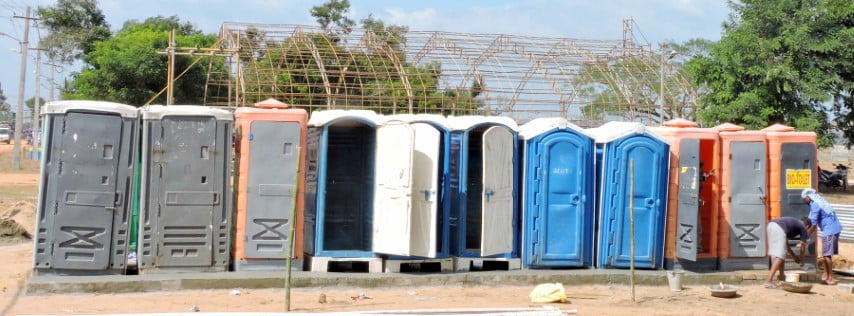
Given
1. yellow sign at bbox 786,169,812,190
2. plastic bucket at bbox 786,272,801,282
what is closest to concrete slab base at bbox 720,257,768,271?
plastic bucket at bbox 786,272,801,282

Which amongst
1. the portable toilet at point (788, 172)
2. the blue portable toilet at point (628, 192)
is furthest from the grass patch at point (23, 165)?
the portable toilet at point (788, 172)

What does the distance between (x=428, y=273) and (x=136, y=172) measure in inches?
143

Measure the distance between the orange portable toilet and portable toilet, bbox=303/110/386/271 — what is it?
1.43 ft

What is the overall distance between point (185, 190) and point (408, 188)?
2542 millimetres

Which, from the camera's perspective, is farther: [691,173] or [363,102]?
[363,102]

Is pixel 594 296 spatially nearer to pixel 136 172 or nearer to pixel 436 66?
pixel 136 172

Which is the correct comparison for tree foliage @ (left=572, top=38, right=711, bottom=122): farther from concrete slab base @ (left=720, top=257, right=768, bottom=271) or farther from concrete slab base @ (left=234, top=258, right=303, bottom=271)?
concrete slab base @ (left=234, top=258, right=303, bottom=271)

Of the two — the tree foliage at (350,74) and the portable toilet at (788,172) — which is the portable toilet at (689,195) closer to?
the portable toilet at (788,172)

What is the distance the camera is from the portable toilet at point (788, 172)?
12336 millimetres

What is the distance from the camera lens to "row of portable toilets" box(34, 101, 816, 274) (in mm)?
10008

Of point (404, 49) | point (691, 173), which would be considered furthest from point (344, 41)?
point (691, 173)

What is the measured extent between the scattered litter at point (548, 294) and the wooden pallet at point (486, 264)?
3.97 ft

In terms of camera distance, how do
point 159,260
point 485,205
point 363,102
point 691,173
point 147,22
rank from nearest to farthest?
point 159,260, point 485,205, point 691,173, point 363,102, point 147,22

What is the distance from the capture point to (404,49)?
31.5 m
